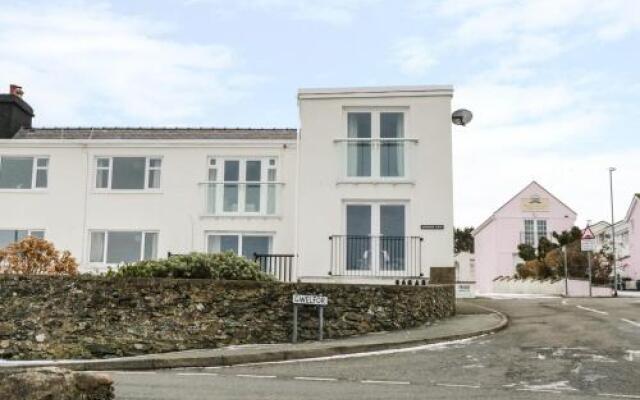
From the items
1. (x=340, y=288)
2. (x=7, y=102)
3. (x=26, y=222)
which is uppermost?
(x=7, y=102)

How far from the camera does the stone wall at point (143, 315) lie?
14.0 metres

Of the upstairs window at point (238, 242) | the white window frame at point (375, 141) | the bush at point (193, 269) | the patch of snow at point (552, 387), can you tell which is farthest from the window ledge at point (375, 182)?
the patch of snow at point (552, 387)

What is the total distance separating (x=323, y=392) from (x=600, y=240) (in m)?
62.3

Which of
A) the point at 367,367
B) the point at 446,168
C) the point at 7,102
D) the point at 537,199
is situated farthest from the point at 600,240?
the point at 367,367

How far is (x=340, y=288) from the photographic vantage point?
15.5 meters

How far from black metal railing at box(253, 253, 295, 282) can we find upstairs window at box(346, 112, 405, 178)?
10.6 ft

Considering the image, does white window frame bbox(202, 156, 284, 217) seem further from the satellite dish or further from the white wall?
the satellite dish

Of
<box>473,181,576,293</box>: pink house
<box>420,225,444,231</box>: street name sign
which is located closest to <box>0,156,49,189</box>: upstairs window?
<box>420,225,444,231</box>: street name sign

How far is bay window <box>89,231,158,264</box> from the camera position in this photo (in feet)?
79.4

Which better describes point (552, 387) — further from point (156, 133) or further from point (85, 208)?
point (156, 133)

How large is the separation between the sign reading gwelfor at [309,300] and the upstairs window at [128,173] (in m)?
11.4

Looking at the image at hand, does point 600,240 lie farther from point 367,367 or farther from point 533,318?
point 367,367

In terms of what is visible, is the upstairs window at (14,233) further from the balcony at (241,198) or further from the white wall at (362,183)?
the white wall at (362,183)

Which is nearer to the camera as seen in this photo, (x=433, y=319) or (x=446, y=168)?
(x=433, y=319)
